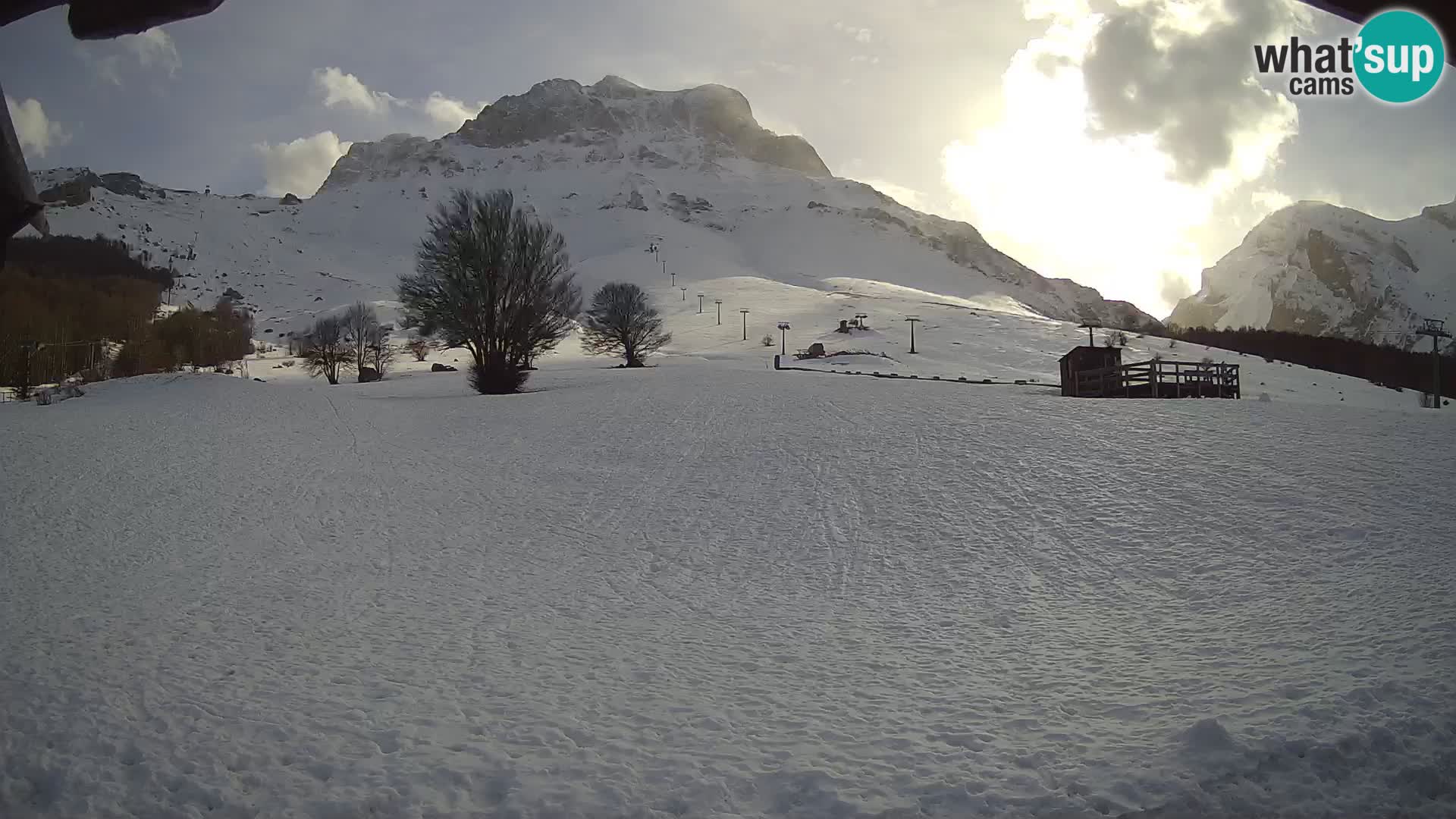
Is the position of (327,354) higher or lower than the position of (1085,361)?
higher

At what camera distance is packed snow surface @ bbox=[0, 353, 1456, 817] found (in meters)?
6.45

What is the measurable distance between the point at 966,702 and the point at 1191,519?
346 inches

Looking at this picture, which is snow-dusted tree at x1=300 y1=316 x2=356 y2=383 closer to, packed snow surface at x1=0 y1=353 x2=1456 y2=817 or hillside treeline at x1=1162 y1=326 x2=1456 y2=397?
packed snow surface at x1=0 y1=353 x2=1456 y2=817

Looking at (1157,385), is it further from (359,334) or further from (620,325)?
(359,334)

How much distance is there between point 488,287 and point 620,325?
23.9 meters

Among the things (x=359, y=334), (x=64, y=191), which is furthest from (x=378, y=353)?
(x=64, y=191)

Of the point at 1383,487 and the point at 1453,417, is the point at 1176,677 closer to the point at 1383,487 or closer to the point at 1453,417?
the point at 1383,487

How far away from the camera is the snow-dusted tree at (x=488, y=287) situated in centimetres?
3616

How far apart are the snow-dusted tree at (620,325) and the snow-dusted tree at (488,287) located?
807 inches

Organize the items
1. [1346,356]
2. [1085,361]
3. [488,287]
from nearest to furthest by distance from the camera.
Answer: [1085,361] → [488,287] → [1346,356]

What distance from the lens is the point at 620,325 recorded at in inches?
2368

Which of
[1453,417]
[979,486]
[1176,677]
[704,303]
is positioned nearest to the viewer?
[1176,677]

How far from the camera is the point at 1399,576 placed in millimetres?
10734

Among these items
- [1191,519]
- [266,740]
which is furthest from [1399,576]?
[266,740]
